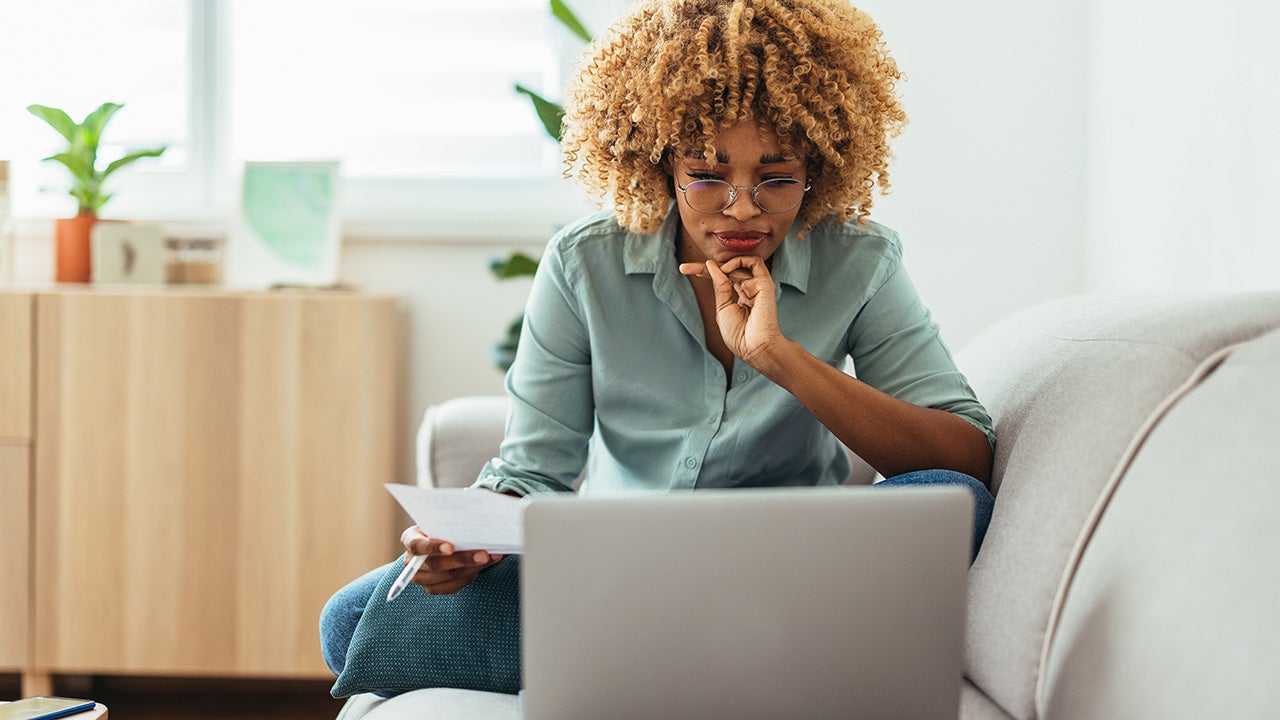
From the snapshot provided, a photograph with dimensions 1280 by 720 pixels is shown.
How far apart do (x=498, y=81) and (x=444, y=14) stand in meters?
0.21

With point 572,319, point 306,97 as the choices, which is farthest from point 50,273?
point 572,319

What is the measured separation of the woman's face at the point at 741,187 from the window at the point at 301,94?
55.4 inches

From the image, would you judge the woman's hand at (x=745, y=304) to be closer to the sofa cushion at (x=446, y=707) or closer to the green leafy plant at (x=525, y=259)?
the sofa cushion at (x=446, y=707)

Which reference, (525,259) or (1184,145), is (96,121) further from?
(1184,145)

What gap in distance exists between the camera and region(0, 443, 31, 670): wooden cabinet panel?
7.25ft

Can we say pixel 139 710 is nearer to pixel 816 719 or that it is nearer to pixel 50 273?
pixel 50 273

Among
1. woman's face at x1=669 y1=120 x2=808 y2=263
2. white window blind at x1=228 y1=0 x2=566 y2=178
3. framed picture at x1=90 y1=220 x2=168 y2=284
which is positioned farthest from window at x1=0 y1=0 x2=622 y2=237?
woman's face at x1=669 y1=120 x2=808 y2=263

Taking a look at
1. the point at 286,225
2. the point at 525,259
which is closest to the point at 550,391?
the point at 525,259

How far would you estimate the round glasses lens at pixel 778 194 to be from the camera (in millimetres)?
1247

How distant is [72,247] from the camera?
2.46 m

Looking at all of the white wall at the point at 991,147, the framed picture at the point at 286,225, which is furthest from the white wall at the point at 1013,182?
the framed picture at the point at 286,225

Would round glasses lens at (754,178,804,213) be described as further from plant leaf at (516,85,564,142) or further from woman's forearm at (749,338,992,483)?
plant leaf at (516,85,564,142)

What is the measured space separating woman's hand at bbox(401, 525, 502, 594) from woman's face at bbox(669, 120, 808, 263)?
17.8 inches

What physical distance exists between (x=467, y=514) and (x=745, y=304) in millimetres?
469
